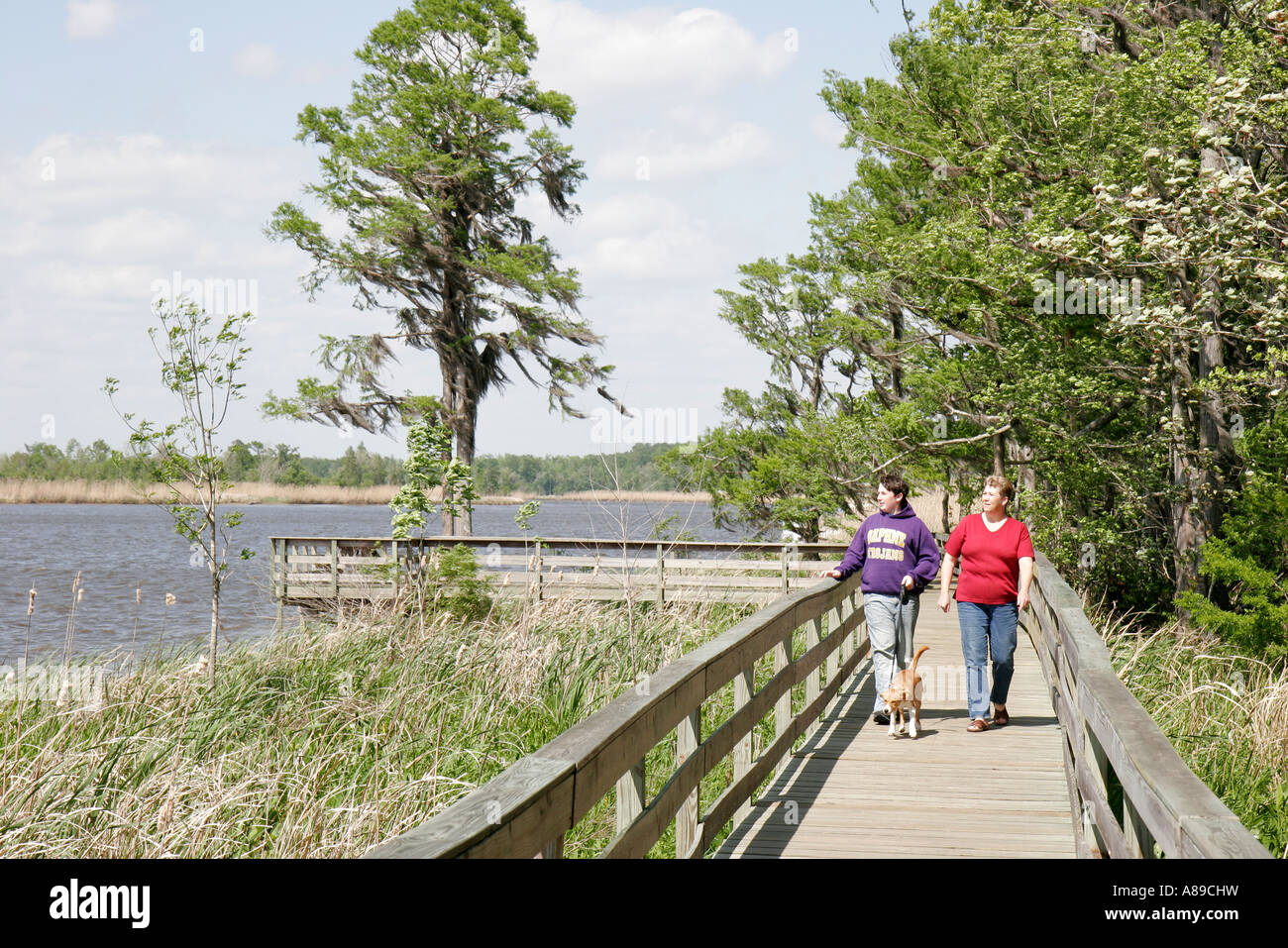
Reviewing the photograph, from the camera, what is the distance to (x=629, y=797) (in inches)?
156

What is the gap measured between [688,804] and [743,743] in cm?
145

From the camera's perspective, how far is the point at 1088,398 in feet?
52.9

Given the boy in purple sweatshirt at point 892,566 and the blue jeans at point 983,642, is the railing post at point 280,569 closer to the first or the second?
the boy in purple sweatshirt at point 892,566

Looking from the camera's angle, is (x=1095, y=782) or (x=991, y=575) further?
(x=991, y=575)

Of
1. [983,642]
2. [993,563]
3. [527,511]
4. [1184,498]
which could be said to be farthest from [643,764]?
[527,511]

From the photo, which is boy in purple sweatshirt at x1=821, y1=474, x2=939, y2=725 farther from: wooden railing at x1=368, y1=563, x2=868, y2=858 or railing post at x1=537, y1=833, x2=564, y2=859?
railing post at x1=537, y1=833, x2=564, y2=859

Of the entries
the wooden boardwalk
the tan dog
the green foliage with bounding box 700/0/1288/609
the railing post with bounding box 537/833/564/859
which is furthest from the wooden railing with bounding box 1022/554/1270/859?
the green foliage with bounding box 700/0/1288/609

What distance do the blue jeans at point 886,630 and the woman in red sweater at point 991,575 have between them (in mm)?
357

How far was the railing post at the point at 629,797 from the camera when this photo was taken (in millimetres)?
3949

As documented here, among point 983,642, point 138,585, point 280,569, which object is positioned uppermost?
point 983,642

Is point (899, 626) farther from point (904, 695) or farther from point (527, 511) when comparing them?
point (527, 511)

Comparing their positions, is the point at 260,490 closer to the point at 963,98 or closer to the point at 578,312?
the point at 578,312

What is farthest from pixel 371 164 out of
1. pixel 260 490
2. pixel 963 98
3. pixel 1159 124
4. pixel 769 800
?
pixel 260 490

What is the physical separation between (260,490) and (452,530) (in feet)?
288
